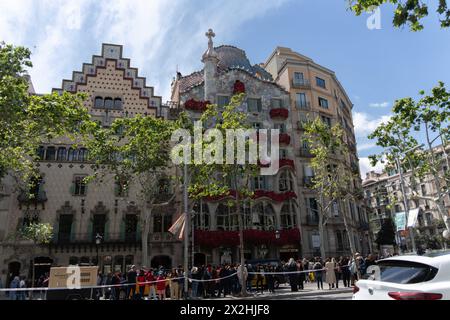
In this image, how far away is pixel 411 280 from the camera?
518cm

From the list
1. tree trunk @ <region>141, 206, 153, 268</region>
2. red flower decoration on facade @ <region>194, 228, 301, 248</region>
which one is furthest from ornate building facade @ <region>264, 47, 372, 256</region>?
tree trunk @ <region>141, 206, 153, 268</region>

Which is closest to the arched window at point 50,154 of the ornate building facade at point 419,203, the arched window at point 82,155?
the arched window at point 82,155

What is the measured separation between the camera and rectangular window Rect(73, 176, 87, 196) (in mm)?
30864

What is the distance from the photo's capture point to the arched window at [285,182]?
35.2m

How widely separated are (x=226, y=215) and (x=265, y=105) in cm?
1353

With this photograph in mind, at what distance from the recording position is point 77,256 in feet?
94.6

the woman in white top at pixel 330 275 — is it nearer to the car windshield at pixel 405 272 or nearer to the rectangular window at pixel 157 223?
the car windshield at pixel 405 272

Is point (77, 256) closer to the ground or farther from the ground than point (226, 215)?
closer to the ground

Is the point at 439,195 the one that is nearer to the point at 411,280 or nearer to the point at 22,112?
the point at 411,280

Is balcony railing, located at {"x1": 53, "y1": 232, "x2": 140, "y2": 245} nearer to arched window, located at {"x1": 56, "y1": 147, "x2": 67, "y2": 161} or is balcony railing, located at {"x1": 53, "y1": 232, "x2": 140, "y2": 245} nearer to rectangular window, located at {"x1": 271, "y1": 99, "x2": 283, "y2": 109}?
arched window, located at {"x1": 56, "y1": 147, "x2": 67, "y2": 161}

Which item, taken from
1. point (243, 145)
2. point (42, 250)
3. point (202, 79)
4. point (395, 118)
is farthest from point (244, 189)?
point (202, 79)

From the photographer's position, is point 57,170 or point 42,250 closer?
point 42,250
